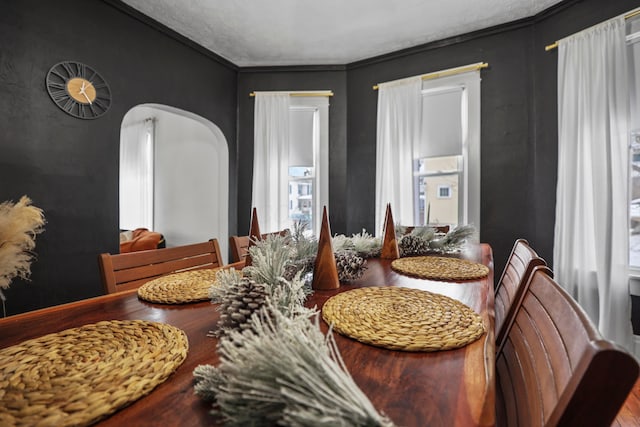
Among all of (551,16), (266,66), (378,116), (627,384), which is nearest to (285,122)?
(266,66)

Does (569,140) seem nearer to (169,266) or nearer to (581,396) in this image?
(581,396)

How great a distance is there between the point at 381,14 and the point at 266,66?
1.53 metres

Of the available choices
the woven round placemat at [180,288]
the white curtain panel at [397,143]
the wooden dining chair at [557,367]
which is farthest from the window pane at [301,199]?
the wooden dining chair at [557,367]

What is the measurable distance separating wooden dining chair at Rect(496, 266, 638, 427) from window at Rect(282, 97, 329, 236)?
9.68 feet

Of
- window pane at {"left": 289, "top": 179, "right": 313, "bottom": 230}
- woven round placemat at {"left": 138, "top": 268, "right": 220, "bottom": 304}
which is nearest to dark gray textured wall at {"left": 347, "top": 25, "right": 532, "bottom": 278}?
window pane at {"left": 289, "top": 179, "right": 313, "bottom": 230}

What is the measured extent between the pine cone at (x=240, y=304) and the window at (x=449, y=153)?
2.78 metres

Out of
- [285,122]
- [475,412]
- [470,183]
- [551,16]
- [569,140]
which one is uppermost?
[551,16]

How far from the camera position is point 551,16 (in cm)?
255

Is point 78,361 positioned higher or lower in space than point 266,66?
lower

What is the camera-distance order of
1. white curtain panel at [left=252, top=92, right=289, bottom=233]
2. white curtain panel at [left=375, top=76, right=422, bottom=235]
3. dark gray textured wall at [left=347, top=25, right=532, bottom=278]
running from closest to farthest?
dark gray textured wall at [left=347, top=25, right=532, bottom=278]
white curtain panel at [left=375, top=76, right=422, bottom=235]
white curtain panel at [left=252, top=92, right=289, bottom=233]

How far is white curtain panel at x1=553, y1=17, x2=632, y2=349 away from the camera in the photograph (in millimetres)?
2096

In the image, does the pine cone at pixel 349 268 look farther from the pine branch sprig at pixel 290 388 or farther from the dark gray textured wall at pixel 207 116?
the dark gray textured wall at pixel 207 116

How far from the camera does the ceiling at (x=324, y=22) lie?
8.35 feet

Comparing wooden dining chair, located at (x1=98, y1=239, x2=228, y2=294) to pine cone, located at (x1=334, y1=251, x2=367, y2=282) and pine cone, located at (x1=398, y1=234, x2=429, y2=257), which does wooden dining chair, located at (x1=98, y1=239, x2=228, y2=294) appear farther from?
pine cone, located at (x1=398, y1=234, x2=429, y2=257)
